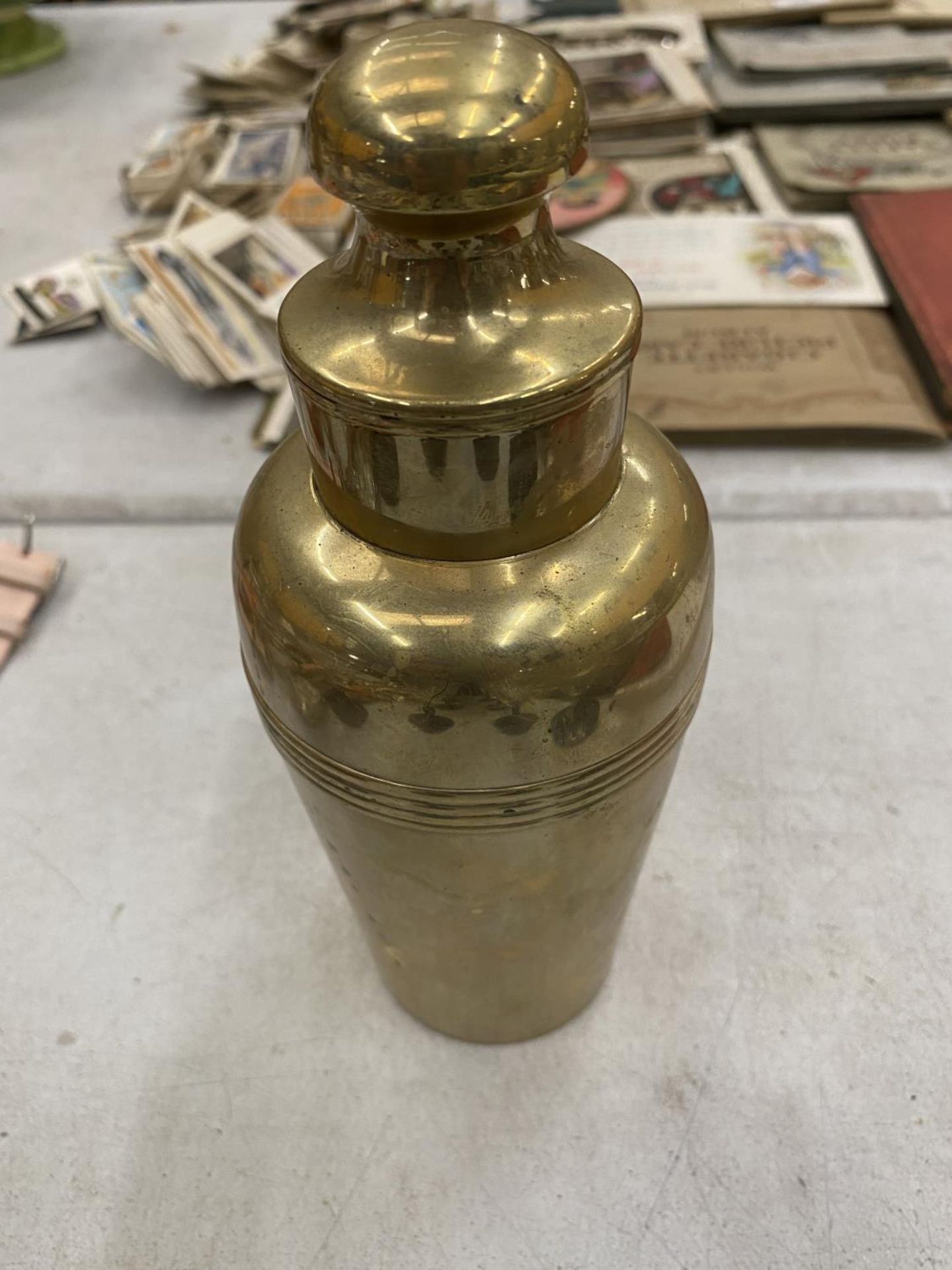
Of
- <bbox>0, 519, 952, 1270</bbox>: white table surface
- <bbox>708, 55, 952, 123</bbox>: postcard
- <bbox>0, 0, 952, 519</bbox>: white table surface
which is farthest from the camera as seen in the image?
<bbox>708, 55, 952, 123</bbox>: postcard

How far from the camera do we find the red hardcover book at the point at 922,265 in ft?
3.97

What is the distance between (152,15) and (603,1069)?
107 inches

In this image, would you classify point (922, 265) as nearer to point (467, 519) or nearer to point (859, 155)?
point (859, 155)

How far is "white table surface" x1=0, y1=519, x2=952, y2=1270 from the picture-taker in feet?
2.13

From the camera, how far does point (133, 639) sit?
1055 mm

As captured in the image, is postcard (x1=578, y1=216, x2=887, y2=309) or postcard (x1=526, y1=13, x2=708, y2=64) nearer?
postcard (x1=578, y1=216, x2=887, y2=309)

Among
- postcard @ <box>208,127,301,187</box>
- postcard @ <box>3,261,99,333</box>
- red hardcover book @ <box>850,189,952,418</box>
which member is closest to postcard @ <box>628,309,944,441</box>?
red hardcover book @ <box>850,189,952,418</box>

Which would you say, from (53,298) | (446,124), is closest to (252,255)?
(53,298)

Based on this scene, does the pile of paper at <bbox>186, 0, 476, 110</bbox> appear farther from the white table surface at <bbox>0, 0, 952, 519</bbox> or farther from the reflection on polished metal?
the reflection on polished metal

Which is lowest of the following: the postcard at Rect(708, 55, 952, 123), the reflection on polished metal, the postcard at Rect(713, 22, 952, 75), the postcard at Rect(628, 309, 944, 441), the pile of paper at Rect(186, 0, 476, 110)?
the postcard at Rect(628, 309, 944, 441)

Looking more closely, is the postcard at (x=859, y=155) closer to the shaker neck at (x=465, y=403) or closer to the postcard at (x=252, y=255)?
the postcard at (x=252, y=255)

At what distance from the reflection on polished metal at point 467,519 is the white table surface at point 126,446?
0.71m

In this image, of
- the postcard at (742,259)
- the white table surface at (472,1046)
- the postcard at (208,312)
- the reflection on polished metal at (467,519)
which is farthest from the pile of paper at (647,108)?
the reflection on polished metal at (467,519)

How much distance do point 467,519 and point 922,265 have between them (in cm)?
120
